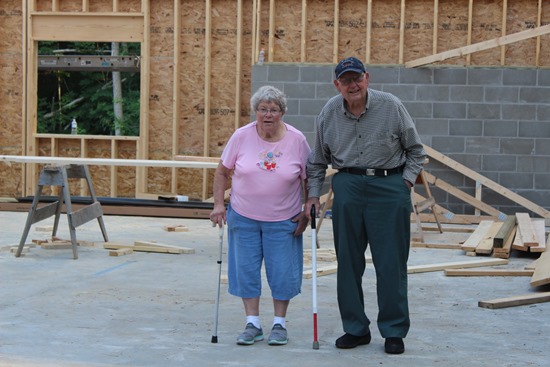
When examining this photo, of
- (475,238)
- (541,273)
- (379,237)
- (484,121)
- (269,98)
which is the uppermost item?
(269,98)

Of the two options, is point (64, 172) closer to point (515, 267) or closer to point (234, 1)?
point (515, 267)

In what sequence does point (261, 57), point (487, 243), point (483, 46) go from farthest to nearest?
point (261, 57), point (483, 46), point (487, 243)

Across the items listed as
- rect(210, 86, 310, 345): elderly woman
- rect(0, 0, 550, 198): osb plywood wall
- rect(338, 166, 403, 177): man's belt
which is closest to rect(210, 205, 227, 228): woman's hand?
rect(210, 86, 310, 345): elderly woman

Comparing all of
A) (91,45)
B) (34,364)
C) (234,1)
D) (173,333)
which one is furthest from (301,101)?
(91,45)

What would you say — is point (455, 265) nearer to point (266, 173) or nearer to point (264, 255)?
point (264, 255)

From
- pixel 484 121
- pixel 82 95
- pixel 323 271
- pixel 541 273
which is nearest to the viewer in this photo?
pixel 541 273

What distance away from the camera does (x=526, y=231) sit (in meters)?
10.2

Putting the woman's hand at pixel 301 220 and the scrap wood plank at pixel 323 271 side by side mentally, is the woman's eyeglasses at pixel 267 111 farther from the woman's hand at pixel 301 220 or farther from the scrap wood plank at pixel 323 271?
the scrap wood plank at pixel 323 271

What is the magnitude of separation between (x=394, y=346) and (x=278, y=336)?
2.23 ft

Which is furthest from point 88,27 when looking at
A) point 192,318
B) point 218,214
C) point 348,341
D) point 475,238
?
point 348,341

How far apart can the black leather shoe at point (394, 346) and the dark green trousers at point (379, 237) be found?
0.10ft

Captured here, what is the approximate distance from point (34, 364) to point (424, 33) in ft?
33.8

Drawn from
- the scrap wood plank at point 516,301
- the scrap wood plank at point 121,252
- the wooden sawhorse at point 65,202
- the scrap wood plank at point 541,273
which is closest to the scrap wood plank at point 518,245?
the scrap wood plank at point 541,273

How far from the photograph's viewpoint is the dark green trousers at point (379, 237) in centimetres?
511
